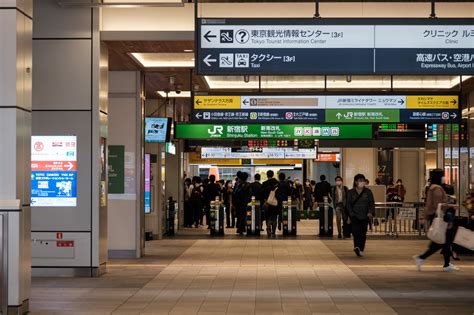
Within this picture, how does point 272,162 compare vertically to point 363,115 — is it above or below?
below

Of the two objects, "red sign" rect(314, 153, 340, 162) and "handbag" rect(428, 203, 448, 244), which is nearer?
"handbag" rect(428, 203, 448, 244)

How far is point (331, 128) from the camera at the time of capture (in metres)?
19.0

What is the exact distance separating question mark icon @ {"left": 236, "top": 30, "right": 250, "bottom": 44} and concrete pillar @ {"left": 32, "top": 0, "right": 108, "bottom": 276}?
128 inches

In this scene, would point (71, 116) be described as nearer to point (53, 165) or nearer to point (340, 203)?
point (53, 165)

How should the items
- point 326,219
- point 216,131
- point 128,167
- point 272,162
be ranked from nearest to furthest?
point 128,167 → point 216,131 → point 326,219 → point 272,162

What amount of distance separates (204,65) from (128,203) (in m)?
6.17

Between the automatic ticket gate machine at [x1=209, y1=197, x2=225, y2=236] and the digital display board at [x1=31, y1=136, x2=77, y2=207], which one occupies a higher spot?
the digital display board at [x1=31, y1=136, x2=77, y2=207]

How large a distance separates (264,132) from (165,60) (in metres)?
3.95

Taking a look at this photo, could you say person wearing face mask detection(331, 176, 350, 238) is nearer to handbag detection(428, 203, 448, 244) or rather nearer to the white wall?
handbag detection(428, 203, 448, 244)

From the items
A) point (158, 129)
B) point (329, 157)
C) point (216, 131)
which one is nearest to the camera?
point (158, 129)

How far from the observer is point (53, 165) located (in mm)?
12422

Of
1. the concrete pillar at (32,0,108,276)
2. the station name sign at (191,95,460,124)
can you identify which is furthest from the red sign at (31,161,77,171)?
the station name sign at (191,95,460,124)

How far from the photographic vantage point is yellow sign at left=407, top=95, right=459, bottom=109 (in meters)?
16.2

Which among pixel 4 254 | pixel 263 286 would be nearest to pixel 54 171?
pixel 263 286
